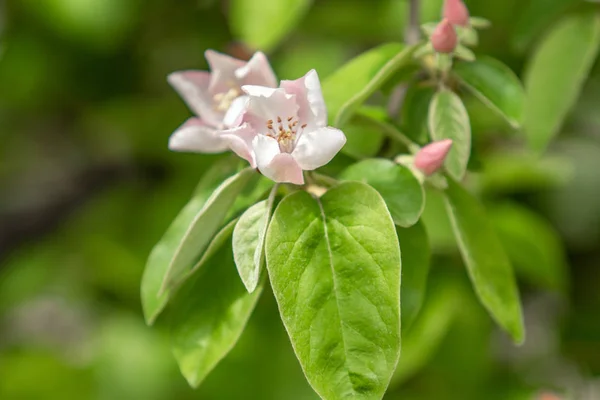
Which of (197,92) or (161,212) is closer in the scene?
(197,92)

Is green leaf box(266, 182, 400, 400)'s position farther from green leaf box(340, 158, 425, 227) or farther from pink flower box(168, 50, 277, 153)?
pink flower box(168, 50, 277, 153)

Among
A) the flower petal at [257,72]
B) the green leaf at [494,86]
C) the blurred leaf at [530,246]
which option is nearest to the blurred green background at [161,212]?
the blurred leaf at [530,246]

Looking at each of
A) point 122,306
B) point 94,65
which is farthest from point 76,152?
point 122,306

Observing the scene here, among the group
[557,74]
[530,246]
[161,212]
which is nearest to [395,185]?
[557,74]

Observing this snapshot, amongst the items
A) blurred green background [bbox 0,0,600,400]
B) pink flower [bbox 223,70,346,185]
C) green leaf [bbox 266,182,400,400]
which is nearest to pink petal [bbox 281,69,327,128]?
pink flower [bbox 223,70,346,185]

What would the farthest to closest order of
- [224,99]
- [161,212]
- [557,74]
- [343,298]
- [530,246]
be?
[161,212] → [530,246] → [557,74] → [224,99] → [343,298]

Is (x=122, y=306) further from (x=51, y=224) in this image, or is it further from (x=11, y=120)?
(x=11, y=120)

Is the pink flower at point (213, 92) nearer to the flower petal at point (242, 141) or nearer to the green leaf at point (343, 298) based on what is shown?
the flower petal at point (242, 141)

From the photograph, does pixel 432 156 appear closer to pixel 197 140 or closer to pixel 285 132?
pixel 285 132
